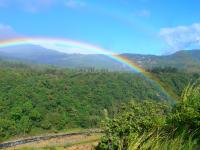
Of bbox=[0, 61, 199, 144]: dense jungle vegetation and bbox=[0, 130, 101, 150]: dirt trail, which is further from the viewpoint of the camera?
bbox=[0, 61, 199, 144]: dense jungle vegetation

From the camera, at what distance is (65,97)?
95.3 metres

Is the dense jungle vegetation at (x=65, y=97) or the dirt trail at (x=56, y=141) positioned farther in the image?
the dense jungle vegetation at (x=65, y=97)

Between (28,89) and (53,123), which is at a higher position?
(28,89)

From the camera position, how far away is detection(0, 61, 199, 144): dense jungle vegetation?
8181 cm

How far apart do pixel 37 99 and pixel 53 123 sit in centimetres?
860

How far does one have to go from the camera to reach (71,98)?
9544 centimetres

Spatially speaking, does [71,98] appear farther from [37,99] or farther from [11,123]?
[11,123]

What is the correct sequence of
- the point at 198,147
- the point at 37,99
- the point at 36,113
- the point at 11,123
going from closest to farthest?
1. the point at 198,147
2. the point at 11,123
3. the point at 36,113
4. the point at 37,99

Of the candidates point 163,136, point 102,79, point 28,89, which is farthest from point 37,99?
point 163,136

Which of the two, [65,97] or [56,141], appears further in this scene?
[65,97]

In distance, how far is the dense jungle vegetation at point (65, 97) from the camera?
81.8 m

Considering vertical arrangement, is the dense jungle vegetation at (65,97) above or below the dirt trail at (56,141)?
above

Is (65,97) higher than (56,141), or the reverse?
(65,97)

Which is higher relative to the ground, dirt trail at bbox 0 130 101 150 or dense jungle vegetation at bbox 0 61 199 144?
dense jungle vegetation at bbox 0 61 199 144
